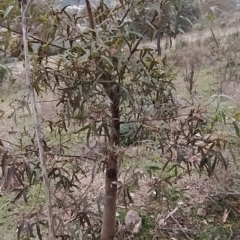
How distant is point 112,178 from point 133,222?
62cm

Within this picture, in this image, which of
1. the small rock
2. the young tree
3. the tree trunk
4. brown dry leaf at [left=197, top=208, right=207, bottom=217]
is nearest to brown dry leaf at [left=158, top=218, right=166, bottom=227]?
the small rock

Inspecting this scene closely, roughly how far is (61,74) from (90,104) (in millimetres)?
130

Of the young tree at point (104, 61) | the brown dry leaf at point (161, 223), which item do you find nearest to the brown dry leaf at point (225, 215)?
the brown dry leaf at point (161, 223)

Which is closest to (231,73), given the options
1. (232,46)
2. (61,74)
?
(232,46)

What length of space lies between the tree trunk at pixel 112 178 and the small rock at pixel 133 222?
35 centimetres

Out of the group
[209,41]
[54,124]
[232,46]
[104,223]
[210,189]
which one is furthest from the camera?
[209,41]

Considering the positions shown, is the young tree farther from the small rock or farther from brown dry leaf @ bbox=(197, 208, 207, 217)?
brown dry leaf @ bbox=(197, 208, 207, 217)

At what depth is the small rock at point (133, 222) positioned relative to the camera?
6.27ft

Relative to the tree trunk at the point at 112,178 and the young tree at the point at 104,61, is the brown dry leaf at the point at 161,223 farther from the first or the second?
the young tree at the point at 104,61

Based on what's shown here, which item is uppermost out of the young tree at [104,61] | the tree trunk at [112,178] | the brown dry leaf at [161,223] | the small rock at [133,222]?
the young tree at [104,61]

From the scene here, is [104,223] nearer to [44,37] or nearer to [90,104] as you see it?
[90,104]

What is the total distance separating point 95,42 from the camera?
0.98 metres

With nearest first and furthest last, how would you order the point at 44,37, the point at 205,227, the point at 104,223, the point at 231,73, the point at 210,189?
1. the point at 44,37
2. the point at 104,223
3. the point at 205,227
4. the point at 210,189
5. the point at 231,73

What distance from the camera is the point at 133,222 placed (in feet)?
6.32
